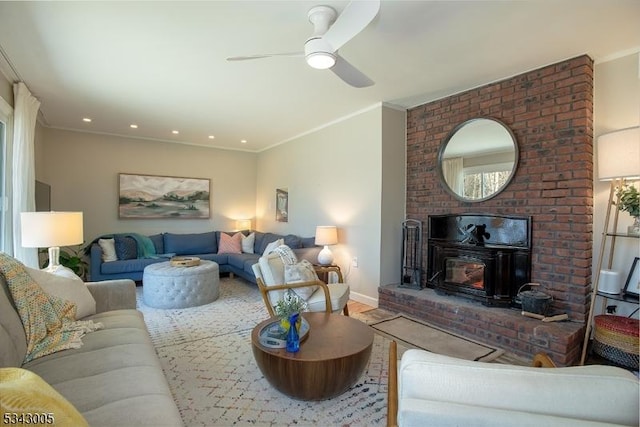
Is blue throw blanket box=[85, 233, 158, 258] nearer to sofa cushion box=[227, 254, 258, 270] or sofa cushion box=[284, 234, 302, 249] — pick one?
sofa cushion box=[227, 254, 258, 270]

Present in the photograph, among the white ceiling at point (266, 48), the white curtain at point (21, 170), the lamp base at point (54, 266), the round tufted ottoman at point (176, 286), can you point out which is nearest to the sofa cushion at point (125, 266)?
the round tufted ottoman at point (176, 286)

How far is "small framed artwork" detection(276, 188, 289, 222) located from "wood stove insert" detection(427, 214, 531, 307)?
2.93 m

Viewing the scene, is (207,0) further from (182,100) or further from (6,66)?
(6,66)

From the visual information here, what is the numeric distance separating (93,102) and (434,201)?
180 inches

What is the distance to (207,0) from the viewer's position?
2.02 meters

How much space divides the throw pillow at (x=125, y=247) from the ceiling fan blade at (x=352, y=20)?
4722 mm

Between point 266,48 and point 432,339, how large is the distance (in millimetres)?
3075

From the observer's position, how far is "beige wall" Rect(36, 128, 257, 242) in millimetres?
5289

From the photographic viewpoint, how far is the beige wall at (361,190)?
409 cm

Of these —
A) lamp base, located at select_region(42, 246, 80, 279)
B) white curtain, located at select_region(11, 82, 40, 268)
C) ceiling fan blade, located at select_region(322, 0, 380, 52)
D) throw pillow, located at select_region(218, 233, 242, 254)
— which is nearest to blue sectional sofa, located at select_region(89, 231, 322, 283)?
throw pillow, located at select_region(218, 233, 242, 254)

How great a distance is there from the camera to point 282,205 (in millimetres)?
6156

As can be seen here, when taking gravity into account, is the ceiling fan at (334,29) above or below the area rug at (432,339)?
above

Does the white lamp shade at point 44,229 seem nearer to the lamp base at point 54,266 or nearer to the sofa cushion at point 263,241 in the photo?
the lamp base at point 54,266

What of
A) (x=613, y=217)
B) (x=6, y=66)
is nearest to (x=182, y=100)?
(x=6, y=66)
